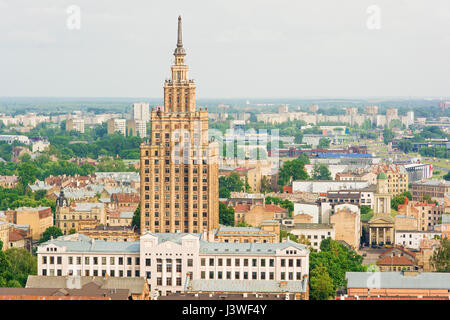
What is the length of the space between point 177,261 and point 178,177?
294 inches

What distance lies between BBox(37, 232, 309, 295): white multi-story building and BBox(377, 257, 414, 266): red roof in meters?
6.04

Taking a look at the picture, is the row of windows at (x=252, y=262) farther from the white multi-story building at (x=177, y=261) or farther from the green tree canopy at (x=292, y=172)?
the green tree canopy at (x=292, y=172)

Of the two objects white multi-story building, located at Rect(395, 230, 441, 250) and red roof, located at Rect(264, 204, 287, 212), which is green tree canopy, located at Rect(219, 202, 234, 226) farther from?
white multi-story building, located at Rect(395, 230, 441, 250)

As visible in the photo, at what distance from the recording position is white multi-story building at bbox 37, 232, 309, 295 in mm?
25906

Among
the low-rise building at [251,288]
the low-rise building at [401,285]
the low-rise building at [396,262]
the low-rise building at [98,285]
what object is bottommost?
the low-rise building at [396,262]

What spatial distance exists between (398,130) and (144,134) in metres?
31.6

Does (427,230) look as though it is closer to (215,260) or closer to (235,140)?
(215,260)

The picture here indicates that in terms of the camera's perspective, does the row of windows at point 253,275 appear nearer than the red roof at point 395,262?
Yes

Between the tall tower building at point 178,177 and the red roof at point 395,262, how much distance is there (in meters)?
5.85

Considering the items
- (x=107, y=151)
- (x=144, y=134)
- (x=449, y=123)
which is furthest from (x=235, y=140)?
(x=449, y=123)

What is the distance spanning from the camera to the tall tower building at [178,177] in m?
32.9

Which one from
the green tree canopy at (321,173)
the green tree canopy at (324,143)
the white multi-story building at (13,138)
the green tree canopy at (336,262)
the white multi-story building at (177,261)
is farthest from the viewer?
the white multi-story building at (13,138)

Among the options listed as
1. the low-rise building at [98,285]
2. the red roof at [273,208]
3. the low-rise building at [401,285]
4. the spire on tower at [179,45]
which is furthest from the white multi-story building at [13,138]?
the low-rise building at [401,285]

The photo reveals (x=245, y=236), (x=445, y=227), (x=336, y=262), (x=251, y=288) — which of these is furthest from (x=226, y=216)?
(x=251, y=288)
